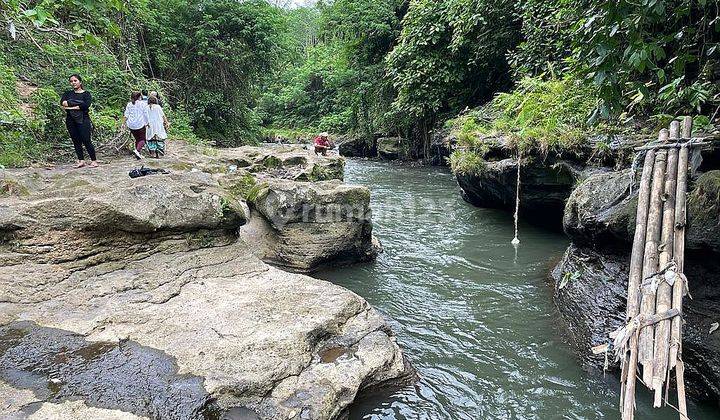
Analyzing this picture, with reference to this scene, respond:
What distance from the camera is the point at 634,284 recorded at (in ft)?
11.6

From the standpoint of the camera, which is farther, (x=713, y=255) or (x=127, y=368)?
(x=713, y=255)

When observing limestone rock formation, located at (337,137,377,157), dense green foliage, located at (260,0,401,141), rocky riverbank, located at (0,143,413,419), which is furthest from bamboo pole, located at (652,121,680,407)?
limestone rock formation, located at (337,137,377,157)

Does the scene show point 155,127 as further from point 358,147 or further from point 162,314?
point 358,147

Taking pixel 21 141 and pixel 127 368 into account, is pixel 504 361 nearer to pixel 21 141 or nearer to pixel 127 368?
pixel 127 368

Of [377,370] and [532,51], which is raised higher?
[532,51]

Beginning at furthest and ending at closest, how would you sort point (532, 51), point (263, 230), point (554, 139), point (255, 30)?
1. point (255, 30)
2. point (532, 51)
3. point (554, 139)
4. point (263, 230)

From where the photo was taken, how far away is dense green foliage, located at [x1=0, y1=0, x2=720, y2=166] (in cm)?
480

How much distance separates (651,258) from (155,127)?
9701 mm

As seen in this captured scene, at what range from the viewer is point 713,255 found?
166 inches

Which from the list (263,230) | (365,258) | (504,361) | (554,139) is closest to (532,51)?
(554,139)

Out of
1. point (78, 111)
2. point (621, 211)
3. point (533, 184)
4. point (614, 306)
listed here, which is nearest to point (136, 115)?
point (78, 111)

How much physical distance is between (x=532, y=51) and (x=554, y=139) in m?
6.21

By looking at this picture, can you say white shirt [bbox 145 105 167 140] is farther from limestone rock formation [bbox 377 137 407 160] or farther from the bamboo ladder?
limestone rock formation [bbox 377 137 407 160]

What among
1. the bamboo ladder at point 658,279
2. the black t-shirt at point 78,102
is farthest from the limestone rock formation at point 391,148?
the bamboo ladder at point 658,279
